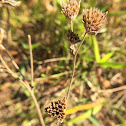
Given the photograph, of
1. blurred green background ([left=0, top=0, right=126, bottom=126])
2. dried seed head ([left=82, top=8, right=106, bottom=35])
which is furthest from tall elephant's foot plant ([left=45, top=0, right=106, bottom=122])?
blurred green background ([left=0, top=0, right=126, bottom=126])

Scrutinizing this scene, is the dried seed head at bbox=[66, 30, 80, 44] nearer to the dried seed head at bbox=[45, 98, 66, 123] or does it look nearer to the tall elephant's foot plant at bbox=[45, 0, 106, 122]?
the tall elephant's foot plant at bbox=[45, 0, 106, 122]

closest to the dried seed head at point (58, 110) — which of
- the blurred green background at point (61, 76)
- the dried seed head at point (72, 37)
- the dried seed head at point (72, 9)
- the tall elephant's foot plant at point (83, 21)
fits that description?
the tall elephant's foot plant at point (83, 21)

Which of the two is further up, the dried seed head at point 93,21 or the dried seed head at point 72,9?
the dried seed head at point 72,9

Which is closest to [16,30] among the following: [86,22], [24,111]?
[24,111]

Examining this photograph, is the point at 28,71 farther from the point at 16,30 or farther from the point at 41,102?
the point at 16,30

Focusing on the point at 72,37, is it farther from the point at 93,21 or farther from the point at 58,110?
the point at 58,110

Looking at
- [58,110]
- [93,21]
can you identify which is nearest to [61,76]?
[58,110]

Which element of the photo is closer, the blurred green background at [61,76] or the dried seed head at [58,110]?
the dried seed head at [58,110]

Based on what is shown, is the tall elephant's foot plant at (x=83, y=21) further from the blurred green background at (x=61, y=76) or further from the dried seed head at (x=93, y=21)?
the blurred green background at (x=61, y=76)
